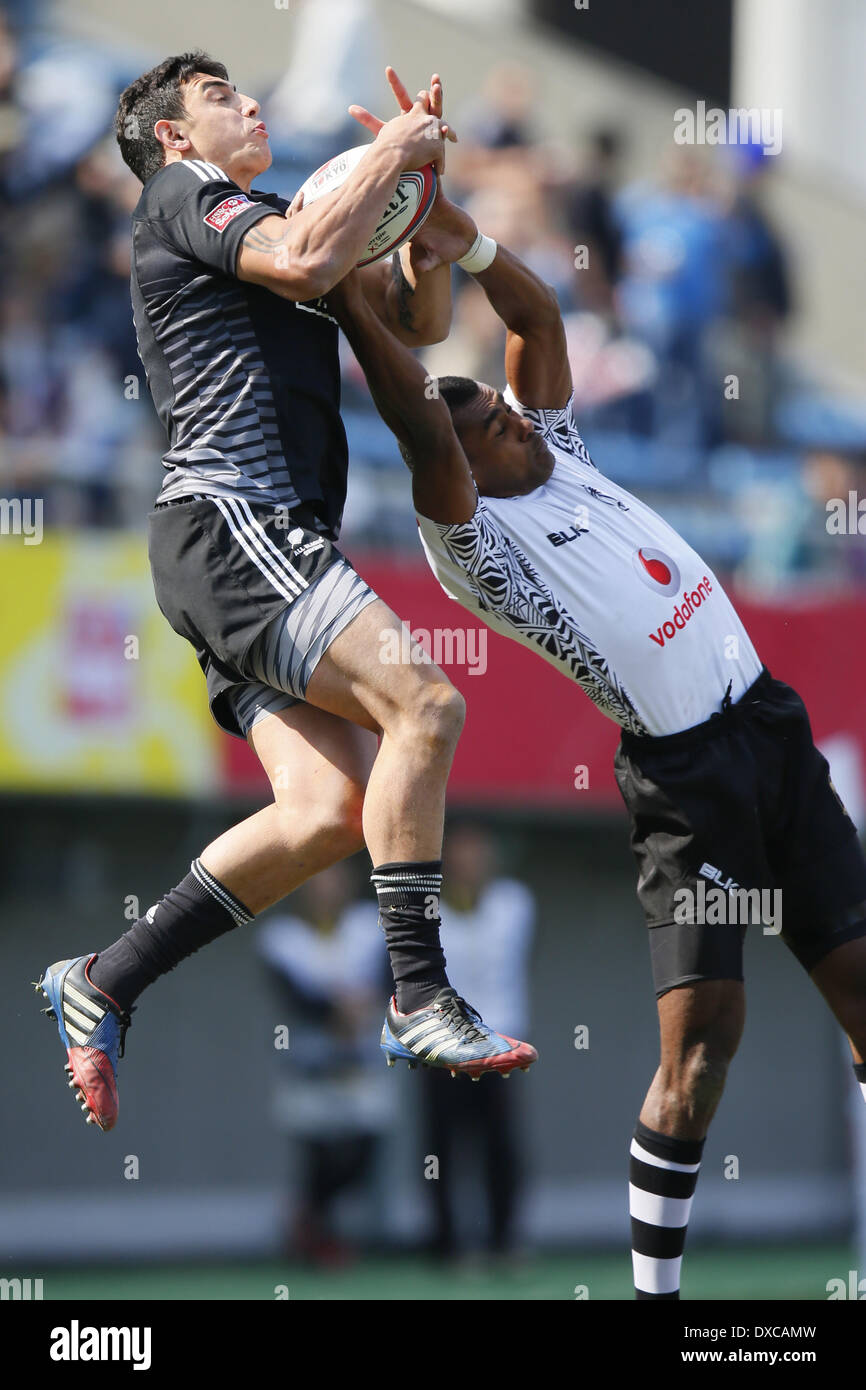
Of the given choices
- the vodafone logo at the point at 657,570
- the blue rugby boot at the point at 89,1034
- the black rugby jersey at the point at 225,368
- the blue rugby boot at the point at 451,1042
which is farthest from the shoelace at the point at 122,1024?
the vodafone logo at the point at 657,570

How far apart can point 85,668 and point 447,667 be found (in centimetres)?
210

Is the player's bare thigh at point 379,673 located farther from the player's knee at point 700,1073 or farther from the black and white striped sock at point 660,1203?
the black and white striped sock at point 660,1203

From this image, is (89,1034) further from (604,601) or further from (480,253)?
(480,253)

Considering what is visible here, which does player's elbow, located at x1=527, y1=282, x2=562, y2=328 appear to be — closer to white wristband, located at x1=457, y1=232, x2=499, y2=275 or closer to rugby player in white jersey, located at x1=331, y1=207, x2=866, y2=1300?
rugby player in white jersey, located at x1=331, y1=207, x2=866, y2=1300

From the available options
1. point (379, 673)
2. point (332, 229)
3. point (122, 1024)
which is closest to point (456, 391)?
point (332, 229)

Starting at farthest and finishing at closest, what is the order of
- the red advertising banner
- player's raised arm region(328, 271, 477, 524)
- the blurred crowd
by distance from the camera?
the red advertising banner → the blurred crowd → player's raised arm region(328, 271, 477, 524)

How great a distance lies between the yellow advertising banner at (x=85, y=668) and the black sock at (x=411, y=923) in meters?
5.97

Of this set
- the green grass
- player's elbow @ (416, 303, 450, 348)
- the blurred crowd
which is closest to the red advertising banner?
the blurred crowd

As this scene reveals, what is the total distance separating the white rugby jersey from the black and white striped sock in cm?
120

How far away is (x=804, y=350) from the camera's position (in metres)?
15.6

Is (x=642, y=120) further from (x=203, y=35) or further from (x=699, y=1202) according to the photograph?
(x=699, y=1202)

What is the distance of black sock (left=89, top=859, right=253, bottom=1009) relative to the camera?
495 cm
